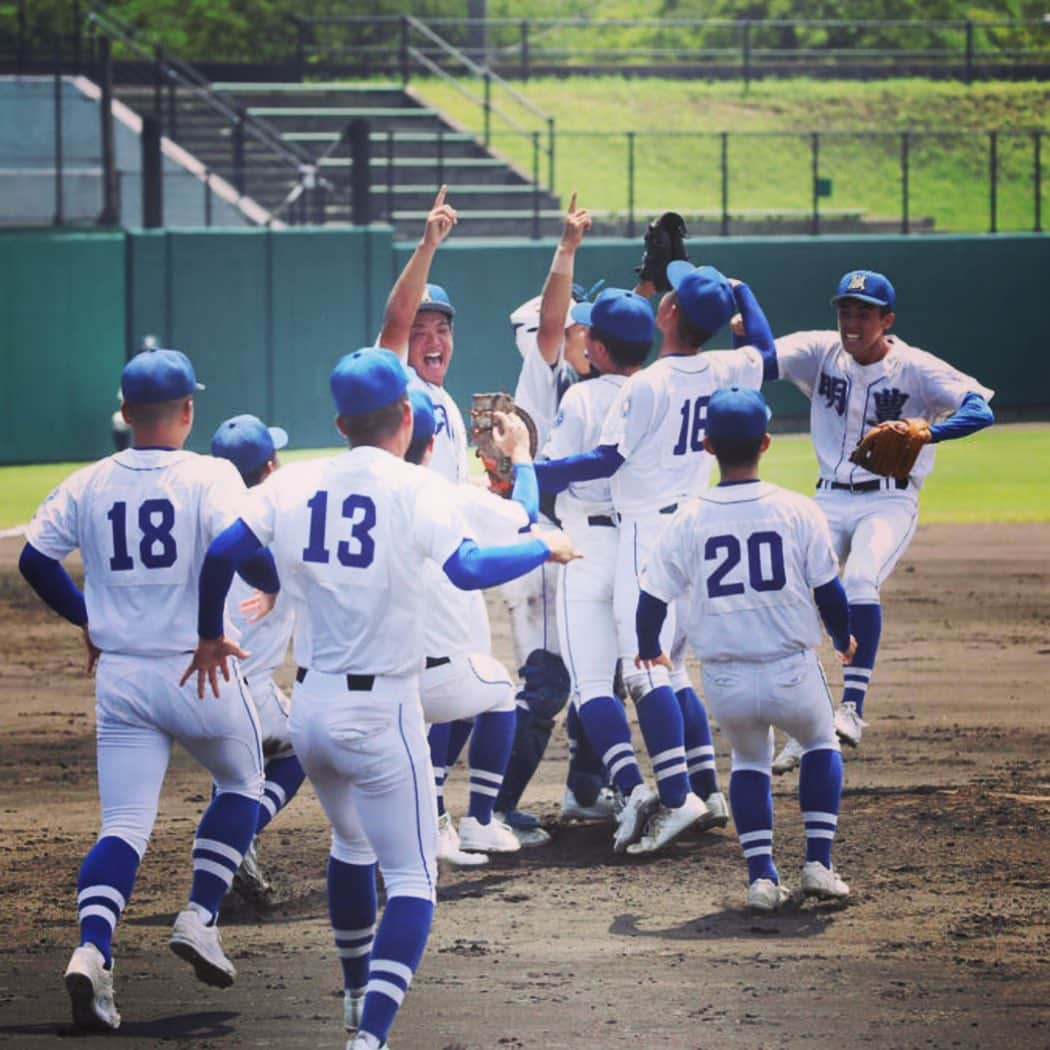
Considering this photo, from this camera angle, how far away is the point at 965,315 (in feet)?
85.5

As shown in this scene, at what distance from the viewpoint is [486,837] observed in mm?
7551

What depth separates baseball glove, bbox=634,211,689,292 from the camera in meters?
8.55

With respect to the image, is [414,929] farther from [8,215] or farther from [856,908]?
[8,215]

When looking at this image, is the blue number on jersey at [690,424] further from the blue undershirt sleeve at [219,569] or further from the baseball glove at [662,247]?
the blue undershirt sleeve at [219,569]

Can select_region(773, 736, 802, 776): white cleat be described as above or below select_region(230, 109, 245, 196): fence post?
below

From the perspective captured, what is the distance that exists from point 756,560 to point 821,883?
3.61ft

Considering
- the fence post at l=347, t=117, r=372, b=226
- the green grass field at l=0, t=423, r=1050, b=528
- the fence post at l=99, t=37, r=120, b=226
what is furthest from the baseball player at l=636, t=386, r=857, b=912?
the fence post at l=347, t=117, r=372, b=226

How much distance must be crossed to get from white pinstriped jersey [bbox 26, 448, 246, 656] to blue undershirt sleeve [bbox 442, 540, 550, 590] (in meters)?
0.94

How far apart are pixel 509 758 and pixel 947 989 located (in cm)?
235

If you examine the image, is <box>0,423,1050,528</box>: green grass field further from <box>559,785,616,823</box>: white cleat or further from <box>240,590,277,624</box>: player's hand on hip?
<box>240,590,277,624</box>: player's hand on hip

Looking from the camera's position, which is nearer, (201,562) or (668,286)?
(201,562)

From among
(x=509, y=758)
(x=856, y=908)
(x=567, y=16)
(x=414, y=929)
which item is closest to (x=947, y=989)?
(x=856, y=908)

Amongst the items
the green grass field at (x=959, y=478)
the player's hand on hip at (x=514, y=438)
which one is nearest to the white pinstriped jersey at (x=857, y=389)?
the player's hand on hip at (x=514, y=438)

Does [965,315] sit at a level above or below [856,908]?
above
